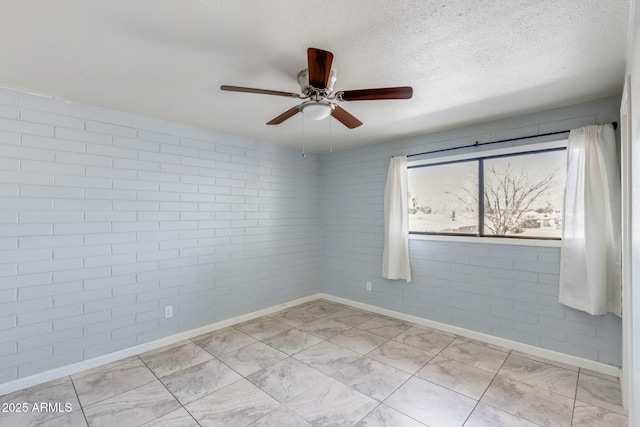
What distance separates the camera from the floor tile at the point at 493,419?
6.45 ft


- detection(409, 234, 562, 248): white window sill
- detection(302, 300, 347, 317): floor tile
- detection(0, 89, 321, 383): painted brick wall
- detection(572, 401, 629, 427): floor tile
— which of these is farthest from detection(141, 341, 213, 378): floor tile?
detection(572, 401, 629, 427): floor tile

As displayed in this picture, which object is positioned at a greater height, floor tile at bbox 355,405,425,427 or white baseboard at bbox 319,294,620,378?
white baseboard at bbox 319,294,620,378

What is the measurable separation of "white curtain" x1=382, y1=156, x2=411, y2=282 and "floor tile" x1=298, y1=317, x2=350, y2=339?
915 mm

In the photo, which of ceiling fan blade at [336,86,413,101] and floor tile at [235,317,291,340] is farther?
floor tile at [235,317,291,340]

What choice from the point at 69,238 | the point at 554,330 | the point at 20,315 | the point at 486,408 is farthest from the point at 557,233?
the point at 20,315

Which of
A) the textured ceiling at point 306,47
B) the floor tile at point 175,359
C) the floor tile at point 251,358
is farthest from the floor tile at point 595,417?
the floor tile at point 175,359

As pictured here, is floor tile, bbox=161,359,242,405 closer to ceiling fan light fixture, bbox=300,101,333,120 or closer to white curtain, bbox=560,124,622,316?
ceiling fan light fixture, bbox=300,101,333,120

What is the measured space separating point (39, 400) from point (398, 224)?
3.80m

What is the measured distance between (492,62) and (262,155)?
9.63ft

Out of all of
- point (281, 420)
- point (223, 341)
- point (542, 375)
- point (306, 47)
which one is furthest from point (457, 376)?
point (306, 47)

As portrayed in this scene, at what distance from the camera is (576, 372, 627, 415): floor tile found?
84.2 inches

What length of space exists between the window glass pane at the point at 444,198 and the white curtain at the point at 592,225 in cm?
86

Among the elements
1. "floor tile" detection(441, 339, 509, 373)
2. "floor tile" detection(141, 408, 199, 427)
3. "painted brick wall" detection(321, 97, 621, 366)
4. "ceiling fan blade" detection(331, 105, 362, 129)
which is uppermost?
"ceiling fan blade" detection(331, 105, 362, 129)

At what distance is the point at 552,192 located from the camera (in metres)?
2.91
